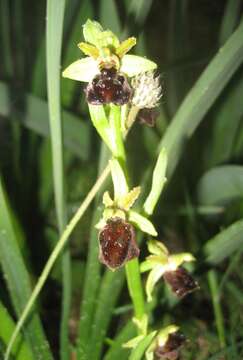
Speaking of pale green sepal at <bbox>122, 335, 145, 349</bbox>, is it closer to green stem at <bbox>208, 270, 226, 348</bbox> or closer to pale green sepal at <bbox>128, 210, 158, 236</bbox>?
pale green sepal at <bbox>128, 210, 158, 236</bbox>

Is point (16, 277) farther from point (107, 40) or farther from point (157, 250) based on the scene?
point (107, 40)

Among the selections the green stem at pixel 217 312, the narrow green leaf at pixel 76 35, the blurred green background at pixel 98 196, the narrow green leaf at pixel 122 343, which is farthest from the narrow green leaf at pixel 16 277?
the narrow green leaf at pixel 76 35

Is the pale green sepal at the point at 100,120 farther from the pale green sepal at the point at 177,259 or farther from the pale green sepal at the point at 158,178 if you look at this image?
the pale green sepal at the point at 177,259

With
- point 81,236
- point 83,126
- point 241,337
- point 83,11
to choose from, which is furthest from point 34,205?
point 241,337

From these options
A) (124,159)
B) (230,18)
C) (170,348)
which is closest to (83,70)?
(124,159)

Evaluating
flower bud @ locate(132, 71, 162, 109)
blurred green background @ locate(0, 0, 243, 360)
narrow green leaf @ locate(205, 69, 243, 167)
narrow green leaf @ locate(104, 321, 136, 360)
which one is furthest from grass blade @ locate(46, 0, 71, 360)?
narrow green leaf @ locate(205, 69, 243, 167)

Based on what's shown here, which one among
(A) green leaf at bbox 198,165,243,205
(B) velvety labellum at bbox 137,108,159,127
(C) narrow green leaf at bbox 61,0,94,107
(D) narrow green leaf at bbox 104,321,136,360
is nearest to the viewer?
(B) velvety labellum at bbox 137,108,159,127
